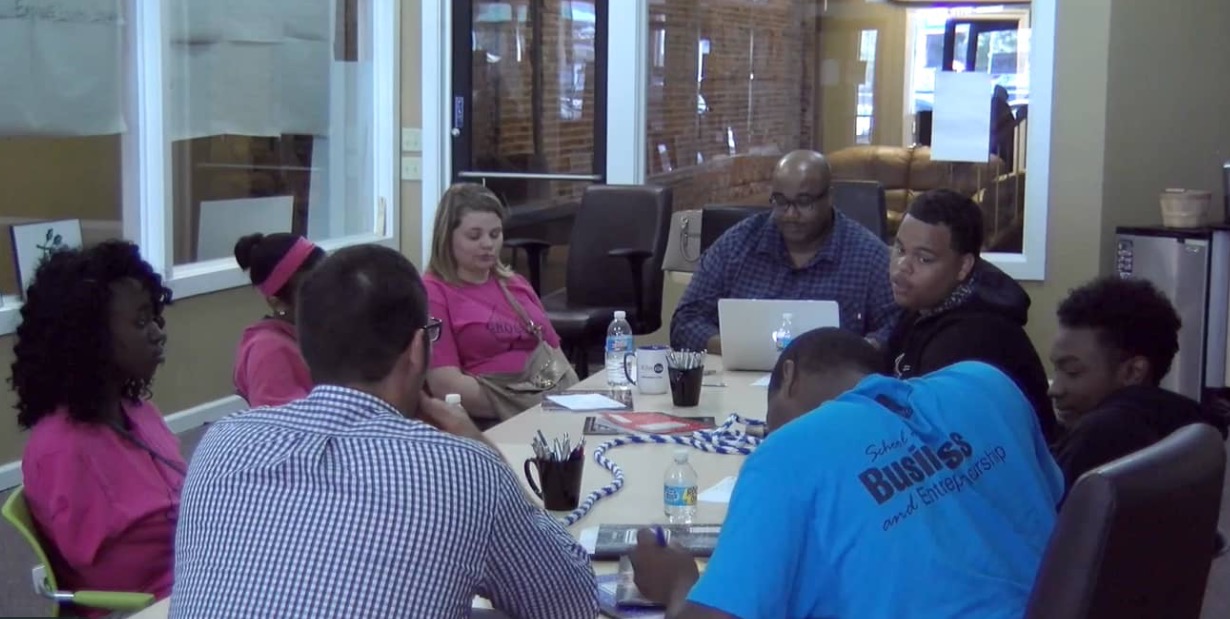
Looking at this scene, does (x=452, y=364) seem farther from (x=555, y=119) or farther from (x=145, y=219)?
(x=555, y=119)

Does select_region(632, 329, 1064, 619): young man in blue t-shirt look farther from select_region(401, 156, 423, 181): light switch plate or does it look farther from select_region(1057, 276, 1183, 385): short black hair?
select_region(401, 156, 423, 181): light switch plate

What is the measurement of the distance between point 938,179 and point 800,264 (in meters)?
2.66

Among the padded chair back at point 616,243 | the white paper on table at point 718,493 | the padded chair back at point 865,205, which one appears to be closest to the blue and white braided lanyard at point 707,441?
the white paper on table at point 718,493

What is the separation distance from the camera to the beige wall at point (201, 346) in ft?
19.0

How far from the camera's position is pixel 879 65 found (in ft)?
22.3

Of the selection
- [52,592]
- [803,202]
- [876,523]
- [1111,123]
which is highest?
[1111,123]

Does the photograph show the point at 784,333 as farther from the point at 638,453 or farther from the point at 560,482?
the point at 560,482

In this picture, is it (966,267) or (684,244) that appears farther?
(684,244)

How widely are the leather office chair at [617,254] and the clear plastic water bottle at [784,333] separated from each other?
2.23m

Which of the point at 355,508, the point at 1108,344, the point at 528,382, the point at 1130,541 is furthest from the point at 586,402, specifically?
the point at 1130,541

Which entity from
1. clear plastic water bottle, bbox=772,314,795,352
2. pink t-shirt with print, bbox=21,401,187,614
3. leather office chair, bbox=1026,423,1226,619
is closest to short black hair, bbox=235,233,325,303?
pink t-shirt with print, bbox=21,401,187,614

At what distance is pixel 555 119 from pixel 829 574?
5.71 metres

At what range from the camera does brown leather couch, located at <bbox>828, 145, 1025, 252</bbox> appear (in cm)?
644

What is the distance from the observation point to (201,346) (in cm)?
596
